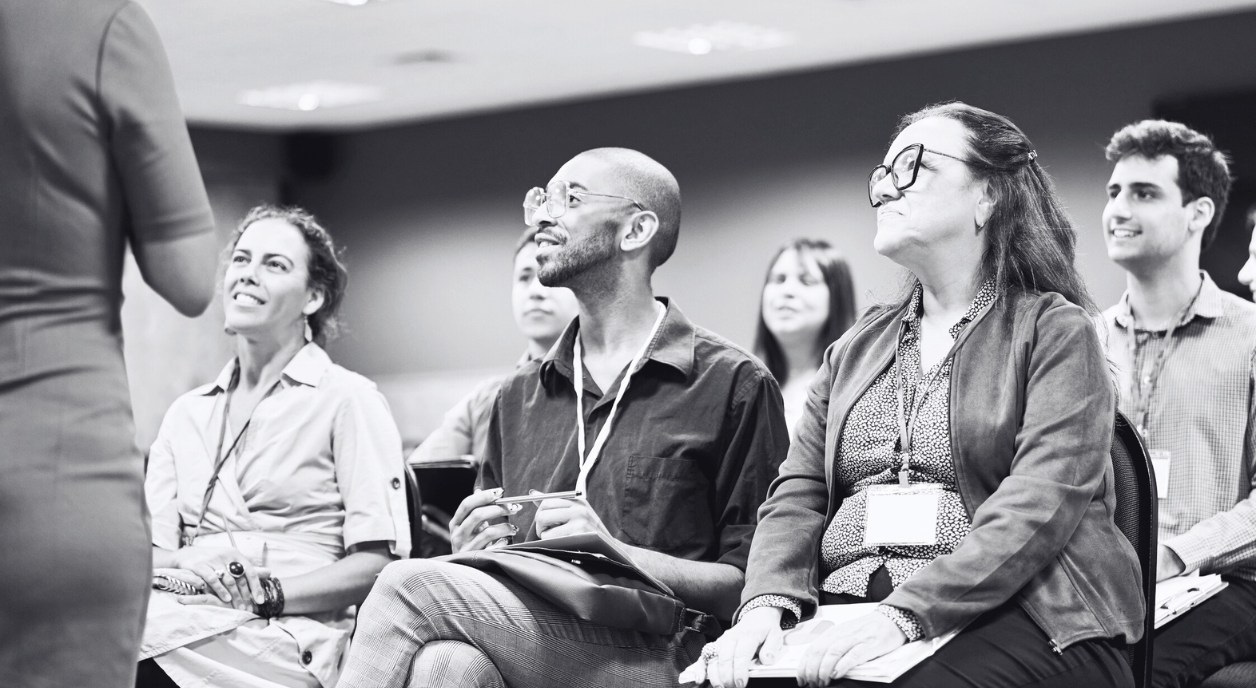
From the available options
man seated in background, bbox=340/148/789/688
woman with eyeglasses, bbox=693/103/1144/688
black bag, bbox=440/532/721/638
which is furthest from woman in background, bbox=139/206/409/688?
woman with eyeglasses, bbox=693/103/1144/688

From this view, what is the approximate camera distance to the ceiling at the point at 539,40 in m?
7.26

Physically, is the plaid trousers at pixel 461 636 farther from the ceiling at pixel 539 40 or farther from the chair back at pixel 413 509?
the ceiling at pixel 539 40

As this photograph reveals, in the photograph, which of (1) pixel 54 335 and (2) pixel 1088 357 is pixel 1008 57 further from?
(1) pixel 54 335

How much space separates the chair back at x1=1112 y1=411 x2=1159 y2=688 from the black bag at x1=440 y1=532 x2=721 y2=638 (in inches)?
29.2

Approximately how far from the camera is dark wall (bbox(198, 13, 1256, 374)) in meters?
7.66

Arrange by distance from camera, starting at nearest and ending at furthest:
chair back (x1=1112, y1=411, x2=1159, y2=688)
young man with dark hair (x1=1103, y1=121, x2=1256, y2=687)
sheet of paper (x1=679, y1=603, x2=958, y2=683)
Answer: sheet of paper (x1=679, y1=603, x2=958, y2=683) < chair back (x1=1112, y1=411, x2=1159, y2=688) < young man with dark hair (x1=1103, y1=121, x2=1256, y2=687)

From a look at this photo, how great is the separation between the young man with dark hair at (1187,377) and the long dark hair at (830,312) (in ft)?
4.64

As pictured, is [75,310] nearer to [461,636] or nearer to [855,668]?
[461,636]

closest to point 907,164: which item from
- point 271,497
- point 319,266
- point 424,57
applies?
point 271,497

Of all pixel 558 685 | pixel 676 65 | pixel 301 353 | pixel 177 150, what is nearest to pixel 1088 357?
pixel 558 685

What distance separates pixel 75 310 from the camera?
52.1 inches

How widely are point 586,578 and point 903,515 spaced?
0.51m

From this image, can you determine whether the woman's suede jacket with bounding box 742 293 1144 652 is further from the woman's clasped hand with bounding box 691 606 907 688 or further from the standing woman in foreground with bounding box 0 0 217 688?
the standing woman in foreground with bounding box 0 0 217 688

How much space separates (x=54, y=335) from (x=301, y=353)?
1854 millimetres
